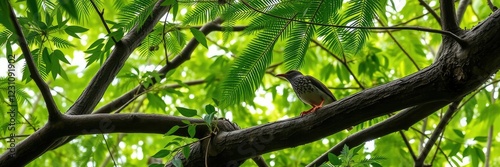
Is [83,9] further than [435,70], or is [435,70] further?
[83,9]

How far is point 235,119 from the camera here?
6105mm

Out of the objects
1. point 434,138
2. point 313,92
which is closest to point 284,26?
point 313,92

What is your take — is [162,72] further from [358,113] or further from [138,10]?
[358,113]

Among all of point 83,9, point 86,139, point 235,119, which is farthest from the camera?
point 235,119

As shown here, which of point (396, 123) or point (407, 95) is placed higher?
point (396, 123)

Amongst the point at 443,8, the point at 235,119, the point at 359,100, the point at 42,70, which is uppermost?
the point at 235,119

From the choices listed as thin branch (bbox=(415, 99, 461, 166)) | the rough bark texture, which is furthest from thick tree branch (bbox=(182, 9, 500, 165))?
thin branch (bbox=(415, 99, 461, 166))

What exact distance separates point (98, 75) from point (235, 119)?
2750 mm

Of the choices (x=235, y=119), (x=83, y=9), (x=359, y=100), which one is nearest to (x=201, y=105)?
(x=235, y=119)

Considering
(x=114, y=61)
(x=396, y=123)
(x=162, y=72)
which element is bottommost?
(x=396, y=123)

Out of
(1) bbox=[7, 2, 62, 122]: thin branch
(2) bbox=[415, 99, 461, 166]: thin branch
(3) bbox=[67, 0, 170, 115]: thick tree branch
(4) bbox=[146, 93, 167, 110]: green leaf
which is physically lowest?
(1) bbox=[7, 2, 62, 122]: thin branch

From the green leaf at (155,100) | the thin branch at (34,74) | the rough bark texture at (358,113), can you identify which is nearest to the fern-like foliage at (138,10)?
the thin branch at (34,74)

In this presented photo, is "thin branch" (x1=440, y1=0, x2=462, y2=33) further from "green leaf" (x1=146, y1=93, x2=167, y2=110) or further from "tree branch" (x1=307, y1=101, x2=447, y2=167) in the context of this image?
"green leaf" (x1=146, y1=93, x2=167, y2=110)

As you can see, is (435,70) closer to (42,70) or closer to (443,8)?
(443,8)
